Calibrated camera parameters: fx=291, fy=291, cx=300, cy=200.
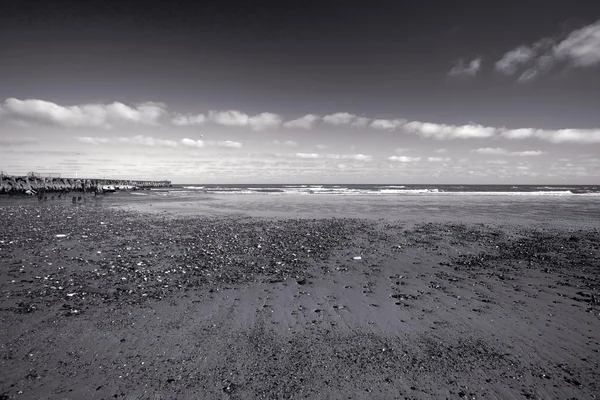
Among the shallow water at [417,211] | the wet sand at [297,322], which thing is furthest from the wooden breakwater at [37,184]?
the wet sand at [297,322]

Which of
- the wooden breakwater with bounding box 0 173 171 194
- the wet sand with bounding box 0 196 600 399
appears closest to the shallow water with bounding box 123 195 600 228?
the wet sand with bounding box 0 196 600 399

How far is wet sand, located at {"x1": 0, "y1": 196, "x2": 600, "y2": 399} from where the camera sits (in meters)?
4.80

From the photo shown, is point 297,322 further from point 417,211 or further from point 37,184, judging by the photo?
point 37,184

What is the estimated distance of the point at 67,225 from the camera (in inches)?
784

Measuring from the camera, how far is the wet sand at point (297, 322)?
15.8 feet

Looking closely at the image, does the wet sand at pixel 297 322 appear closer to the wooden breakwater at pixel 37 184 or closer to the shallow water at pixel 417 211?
the shallow water at pixel 417 211

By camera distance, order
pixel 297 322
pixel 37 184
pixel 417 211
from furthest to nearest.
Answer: pixel 37 184 → pixel 417 211 → pixel 297 322

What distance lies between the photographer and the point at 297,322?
270 inches

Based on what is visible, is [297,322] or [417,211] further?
[417,211]

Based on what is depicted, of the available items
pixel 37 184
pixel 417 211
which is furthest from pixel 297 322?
pixel 37 184

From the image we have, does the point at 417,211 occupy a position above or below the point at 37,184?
below

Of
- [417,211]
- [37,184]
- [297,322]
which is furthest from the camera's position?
[37,184]

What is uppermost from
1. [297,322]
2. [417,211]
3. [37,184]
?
[37,184]

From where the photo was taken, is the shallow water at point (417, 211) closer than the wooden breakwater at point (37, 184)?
Yes
